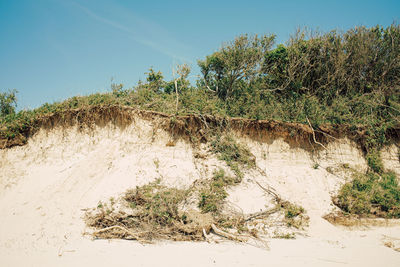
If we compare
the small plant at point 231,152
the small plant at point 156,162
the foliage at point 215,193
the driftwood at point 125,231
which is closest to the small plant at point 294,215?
the foliage at point 215,193

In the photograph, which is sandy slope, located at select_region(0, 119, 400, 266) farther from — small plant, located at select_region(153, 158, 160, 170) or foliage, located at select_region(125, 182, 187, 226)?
foliage, located at select_region(125, 182, 187, 226)

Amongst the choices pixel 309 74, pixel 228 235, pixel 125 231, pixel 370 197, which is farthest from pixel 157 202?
pixel 309 74

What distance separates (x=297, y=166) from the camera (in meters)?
9.91

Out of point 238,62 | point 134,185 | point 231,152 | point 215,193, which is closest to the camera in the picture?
point 215,193

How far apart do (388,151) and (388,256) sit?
726 cm

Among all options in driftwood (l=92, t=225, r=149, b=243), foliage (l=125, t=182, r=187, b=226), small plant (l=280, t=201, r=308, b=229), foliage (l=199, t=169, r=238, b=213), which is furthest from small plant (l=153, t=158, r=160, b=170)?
small plant (l=280, t=201, r=308, b=229)

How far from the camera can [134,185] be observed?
7.81m

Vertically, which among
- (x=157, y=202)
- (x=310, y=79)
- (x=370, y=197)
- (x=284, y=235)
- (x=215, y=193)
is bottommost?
(x=284, y=235)

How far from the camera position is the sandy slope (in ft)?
16.0

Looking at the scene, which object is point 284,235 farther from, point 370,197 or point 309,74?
point 309,74

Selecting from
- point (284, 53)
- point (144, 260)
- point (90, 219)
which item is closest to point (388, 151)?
point (284, 53)

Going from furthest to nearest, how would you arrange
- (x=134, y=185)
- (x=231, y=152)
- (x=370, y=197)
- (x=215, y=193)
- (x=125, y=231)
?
(x=231, y=152)
(x=370, y=197)
(x=134, y=185)
(x=215, y=193)
(x=125, y=231)

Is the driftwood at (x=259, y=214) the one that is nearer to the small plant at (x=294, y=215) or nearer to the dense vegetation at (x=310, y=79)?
the small plant at (x=294, y=215)

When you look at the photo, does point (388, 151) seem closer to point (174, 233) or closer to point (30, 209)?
point (174, 233)
